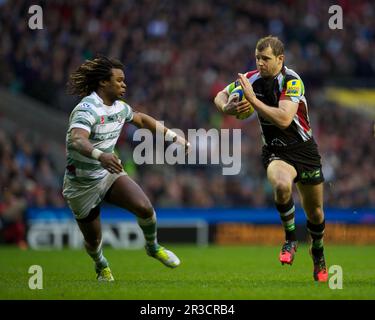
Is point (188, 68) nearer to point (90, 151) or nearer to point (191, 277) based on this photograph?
point (191, 277)

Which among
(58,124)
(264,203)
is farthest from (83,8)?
(264,203)

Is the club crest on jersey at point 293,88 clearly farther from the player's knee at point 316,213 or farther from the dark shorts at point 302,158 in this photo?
the player's knee at point 316,213

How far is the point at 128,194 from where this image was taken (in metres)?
9.91

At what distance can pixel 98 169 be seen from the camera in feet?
32.9

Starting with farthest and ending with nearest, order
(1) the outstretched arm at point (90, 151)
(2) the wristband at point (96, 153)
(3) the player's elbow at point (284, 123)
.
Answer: (3) the player's elbow at point (284, 123) < (2) the wristband at point (96, 153) < (1) the outstretched arm at point (90, 151)

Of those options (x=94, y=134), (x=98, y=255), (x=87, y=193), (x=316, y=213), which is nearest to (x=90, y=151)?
(x=94, y=134)

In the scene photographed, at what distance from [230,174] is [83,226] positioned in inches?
451

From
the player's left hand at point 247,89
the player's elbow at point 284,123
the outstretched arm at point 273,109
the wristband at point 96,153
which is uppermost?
the player's left hand at point 247,89

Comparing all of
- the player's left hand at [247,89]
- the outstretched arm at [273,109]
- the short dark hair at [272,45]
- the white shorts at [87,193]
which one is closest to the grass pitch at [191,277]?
the white shorts at [87,193]

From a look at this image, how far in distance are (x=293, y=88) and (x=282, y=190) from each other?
112cm


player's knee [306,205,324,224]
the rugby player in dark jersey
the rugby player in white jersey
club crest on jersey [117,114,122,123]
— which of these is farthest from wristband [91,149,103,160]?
player's knee [306,205,324,224]

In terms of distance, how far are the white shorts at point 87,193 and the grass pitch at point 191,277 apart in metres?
0.83

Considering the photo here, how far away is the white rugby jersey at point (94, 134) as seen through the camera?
9820mm

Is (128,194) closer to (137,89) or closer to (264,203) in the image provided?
(264,203)
